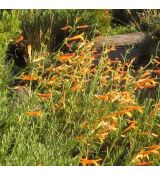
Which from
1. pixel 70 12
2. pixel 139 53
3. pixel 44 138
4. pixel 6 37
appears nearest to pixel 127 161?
pixel 44 138

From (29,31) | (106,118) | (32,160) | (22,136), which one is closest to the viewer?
(32,160)

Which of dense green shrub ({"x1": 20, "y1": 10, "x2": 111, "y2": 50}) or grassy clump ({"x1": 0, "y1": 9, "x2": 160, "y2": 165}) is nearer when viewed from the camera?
grassy clump ({"x1": 0, "y1": 9, "x2": 160, "y2": 165})

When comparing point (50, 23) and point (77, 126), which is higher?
point (77, 126)

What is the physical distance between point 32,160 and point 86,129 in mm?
732

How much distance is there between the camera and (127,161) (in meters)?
3.55

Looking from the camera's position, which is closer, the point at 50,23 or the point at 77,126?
the point at 77,126

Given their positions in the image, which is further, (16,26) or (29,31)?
(29,31)

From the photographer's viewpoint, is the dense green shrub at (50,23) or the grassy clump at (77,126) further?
the dense green shrub at (50,23)

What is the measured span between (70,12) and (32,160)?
5.63 metres

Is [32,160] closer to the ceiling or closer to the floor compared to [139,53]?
closer to the ceiling

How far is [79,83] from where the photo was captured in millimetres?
4020

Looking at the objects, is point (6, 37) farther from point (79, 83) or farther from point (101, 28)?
point (101, 28)

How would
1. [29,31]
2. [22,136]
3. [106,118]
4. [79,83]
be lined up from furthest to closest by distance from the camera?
[29,31]
[79,83]
[106,118]
[22,136]

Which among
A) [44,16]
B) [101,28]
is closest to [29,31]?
[44,16]
